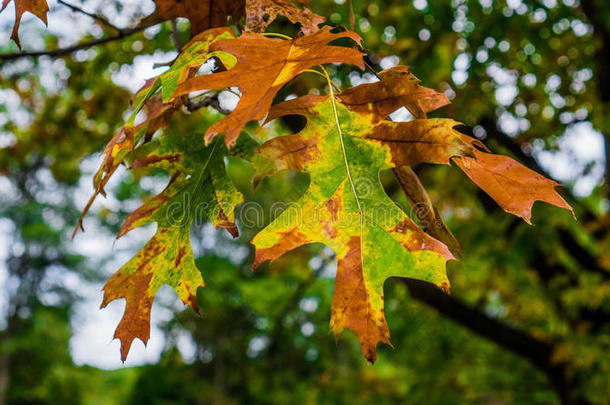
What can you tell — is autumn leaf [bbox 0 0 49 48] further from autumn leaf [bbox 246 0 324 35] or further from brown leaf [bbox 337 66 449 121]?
brown leaf [bbox 337 66 449 121]

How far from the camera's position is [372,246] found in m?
0.83

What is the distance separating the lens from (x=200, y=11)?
42.3 inches

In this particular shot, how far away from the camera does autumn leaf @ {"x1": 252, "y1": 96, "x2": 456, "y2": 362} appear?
78 cm

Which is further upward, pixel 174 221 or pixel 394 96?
pixel 394 96

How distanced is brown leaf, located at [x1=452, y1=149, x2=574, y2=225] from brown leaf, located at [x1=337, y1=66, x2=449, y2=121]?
14cm

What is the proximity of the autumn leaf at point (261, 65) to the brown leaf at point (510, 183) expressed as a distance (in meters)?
0.28

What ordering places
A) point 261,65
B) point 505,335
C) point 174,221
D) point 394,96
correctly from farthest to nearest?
point 505,335 → point 174,221 → point 394,96 → point 261,65

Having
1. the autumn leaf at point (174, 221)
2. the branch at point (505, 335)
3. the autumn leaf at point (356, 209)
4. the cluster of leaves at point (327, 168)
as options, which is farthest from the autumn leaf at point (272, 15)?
the branch at point (505, 335)

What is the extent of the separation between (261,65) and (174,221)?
428mm

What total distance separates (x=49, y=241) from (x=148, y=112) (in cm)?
1574

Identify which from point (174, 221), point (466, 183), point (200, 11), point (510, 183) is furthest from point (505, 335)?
point (200, 11)

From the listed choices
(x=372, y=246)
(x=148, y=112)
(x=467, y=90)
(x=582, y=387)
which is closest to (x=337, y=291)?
(x=372, y=246)

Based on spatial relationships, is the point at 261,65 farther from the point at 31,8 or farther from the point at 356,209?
the point at 31,8

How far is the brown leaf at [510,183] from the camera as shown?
732 mm
